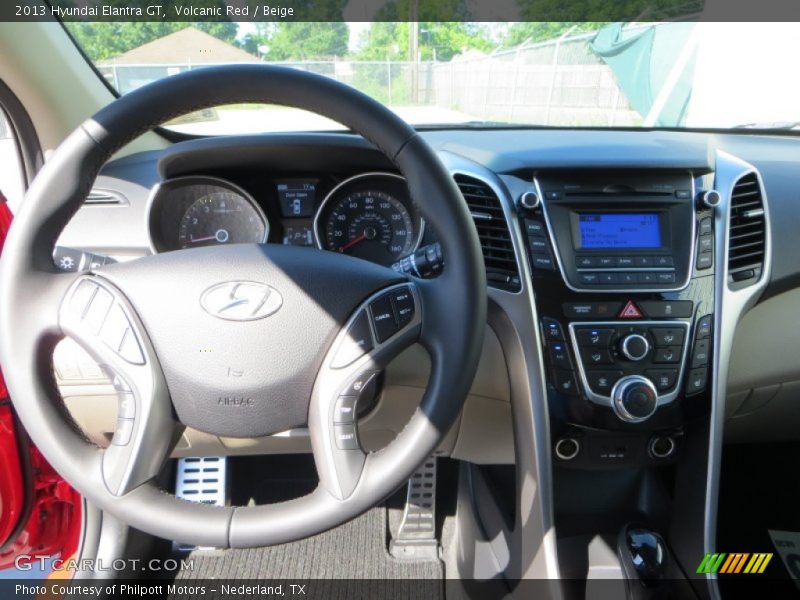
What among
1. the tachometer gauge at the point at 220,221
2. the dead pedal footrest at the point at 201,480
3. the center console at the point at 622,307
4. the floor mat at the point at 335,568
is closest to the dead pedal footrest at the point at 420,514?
the floor mat at the point at 335,568

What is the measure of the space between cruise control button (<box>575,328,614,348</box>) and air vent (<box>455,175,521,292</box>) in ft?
0.64

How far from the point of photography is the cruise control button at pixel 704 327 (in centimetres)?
163

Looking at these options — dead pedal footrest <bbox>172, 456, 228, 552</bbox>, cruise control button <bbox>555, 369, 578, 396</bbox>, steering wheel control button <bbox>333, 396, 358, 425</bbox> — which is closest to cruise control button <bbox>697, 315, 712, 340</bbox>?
cruise control button <bbox>555, 369, 578, 396</bbox>

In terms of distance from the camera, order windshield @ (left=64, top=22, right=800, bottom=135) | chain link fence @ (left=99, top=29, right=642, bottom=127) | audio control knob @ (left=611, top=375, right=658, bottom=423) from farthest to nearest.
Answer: chain link fence @ (left=99, top=29, right=642, bottom=127) → windshield @ (left=64, top=22, right=800, bottom=135) → audio control knob @ (left=611, top=375, right=658, bottom=423)

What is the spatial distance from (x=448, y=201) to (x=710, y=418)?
1.02 meters

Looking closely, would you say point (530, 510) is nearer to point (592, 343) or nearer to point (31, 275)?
point (592, 343)

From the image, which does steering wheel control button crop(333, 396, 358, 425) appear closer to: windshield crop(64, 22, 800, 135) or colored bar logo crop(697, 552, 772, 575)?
windshield crop(64, 22, 800, 135)

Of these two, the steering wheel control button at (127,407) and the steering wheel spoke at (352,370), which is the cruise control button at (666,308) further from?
the steering wheel control button at (127,407)

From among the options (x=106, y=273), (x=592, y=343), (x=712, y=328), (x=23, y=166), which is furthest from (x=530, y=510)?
(x=23, y=166)

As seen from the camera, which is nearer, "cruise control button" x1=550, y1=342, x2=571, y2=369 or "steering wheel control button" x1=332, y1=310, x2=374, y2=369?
"steering wheel control button" x1=332, y1=310, x2=374, y2=369

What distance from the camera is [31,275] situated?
1.08m

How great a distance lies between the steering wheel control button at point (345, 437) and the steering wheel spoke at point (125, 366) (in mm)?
294

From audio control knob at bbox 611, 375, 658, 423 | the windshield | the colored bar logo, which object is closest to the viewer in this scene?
audio control knob at bbox 611, 375, 658, 423

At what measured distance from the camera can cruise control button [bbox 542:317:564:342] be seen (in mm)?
1578
